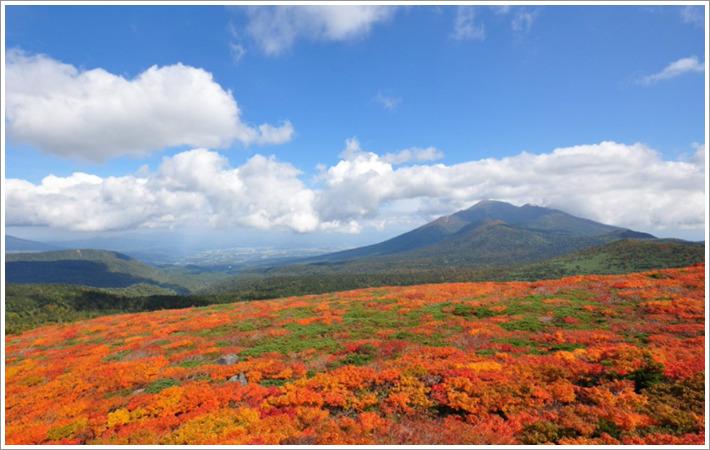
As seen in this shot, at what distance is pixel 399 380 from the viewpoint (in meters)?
14.2

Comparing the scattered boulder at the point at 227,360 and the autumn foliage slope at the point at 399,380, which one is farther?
the scattered boulder at the point at 227,360

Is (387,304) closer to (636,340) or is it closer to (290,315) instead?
(290,315)

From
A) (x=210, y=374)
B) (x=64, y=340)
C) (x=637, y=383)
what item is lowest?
(x=64, y=340)

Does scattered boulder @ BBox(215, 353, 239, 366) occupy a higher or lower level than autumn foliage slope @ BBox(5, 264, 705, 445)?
lower

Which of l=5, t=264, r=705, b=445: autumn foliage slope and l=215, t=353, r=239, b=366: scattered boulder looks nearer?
l=5, t=264, r=705, b=445: autumn foliage slope

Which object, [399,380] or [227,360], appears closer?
[399,380]

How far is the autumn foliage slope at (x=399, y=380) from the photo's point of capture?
1028 centimetres

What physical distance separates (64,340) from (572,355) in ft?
143

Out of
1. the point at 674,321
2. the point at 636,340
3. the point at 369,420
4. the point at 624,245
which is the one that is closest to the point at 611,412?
the point at 369,420

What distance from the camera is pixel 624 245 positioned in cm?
19050

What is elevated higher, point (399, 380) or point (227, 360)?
point (399, 380)

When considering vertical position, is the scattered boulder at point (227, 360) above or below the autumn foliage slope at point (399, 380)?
below

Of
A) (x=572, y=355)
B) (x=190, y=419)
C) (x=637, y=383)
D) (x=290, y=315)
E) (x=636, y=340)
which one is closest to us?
(x=190, y=419)

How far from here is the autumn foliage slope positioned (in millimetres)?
10281
